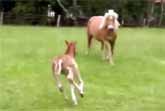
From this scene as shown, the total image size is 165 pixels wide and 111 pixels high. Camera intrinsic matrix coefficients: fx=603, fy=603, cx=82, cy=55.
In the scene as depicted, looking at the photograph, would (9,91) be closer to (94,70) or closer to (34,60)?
(94,70)

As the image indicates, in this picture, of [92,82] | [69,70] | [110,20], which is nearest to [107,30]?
[110,20]

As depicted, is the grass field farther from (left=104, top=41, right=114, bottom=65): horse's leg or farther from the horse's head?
the horse's head

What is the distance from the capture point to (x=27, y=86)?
11.5 metres

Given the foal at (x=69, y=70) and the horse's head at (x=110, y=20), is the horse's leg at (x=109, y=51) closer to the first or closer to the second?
the horse's head at (x=110, y=20)

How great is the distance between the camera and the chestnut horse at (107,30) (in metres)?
15.4

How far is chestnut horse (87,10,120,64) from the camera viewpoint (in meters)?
15.4

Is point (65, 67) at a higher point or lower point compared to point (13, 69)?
higher

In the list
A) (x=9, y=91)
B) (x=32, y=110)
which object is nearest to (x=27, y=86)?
(x=9, y=91)

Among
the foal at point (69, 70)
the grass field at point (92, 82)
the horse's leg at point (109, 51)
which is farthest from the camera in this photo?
the horse's leg at point (109, 51)

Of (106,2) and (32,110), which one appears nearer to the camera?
(32,110)

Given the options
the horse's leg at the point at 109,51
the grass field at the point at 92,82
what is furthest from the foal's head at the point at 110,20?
the grass field at the point at 92,82

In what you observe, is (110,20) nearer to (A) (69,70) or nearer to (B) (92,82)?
(B) (92,82)

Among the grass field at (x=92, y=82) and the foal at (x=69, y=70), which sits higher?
the foal at (x=69, y=70)

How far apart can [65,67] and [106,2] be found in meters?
38.5
